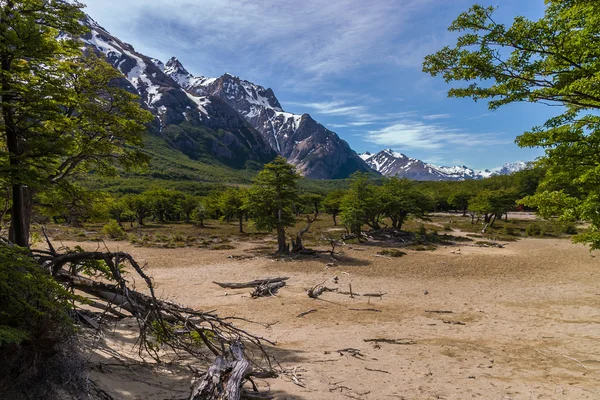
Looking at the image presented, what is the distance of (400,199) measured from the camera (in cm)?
3750

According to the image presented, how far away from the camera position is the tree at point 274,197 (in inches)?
1027

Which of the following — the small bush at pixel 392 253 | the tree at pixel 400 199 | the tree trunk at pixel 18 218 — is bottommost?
the small bush at pixel 392 253

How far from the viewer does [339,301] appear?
14758 millimetres

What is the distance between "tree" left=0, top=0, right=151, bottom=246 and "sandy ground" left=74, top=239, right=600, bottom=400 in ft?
13.7

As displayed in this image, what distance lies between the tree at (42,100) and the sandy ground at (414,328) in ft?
13.7

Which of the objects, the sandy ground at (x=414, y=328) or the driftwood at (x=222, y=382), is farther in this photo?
the sandy ground at (x=414, y=328)

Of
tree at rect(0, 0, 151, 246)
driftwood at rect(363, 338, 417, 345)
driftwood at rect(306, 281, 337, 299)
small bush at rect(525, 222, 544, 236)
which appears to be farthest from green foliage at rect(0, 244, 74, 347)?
small bush at rect(525, 222, 544, 236)

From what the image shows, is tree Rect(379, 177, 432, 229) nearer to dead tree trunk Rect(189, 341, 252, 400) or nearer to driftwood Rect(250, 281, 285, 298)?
driftwood Rect(250, 281, 285, 298)

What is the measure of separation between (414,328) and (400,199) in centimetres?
2805

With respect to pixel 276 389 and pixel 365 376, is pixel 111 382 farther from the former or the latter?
pixel 365 376

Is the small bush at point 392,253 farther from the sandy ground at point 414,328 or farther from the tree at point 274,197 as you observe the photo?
the tree at point 274,197

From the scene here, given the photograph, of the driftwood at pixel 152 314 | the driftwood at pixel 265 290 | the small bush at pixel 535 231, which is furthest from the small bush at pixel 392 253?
the small bush at pixel 535 231

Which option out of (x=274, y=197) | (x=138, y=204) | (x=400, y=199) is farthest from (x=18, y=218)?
(x=138, y=204)

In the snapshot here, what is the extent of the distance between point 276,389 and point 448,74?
25.7 ft
